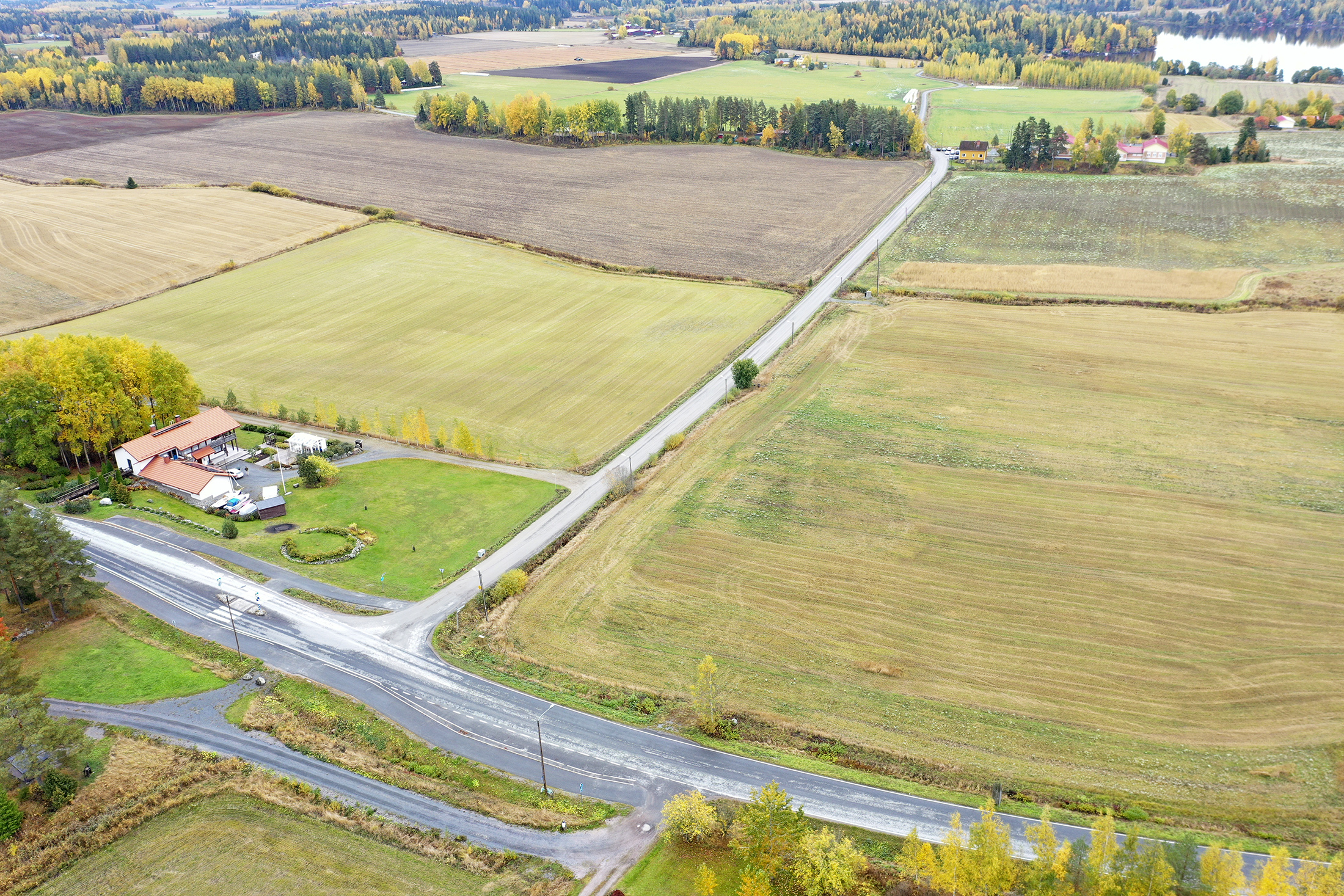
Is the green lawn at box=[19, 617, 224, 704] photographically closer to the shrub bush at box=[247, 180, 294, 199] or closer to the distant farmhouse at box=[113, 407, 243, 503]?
the distant farmhouse at box=[113, 407, 243, 503]

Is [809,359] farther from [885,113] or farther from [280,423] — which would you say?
[885,113]

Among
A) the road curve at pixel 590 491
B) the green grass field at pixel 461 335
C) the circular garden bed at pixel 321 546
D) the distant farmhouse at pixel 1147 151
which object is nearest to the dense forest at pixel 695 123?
the distant farmhouse at pixel 1147 151

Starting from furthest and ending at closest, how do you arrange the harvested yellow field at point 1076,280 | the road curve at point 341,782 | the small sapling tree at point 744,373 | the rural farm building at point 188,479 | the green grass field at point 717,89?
1. the green grass field at point 717,89
2. the harvested yellow field at point 1076,280
3. the small sapling tree at point 744,373
4. the rural farm building at point 188,479
5. the road curve at point 341,782

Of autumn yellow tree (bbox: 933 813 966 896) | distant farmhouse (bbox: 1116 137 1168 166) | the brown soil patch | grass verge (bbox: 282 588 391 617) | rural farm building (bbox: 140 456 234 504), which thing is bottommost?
grass verge (bbox: 282 588 391 617)

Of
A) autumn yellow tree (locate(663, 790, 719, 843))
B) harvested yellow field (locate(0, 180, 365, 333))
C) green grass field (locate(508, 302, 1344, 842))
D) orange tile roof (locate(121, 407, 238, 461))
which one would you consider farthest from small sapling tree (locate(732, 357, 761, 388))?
harvested yellow field (locate(0, 180, 365, 333))

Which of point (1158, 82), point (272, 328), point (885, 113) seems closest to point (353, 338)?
point (272, 328)

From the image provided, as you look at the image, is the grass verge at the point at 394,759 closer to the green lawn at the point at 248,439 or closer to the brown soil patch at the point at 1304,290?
the green lawn at the point at 248,439
